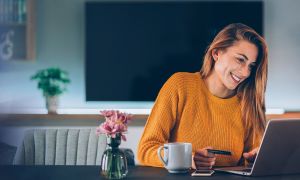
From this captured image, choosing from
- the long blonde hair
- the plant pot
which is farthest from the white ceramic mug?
the plant pot

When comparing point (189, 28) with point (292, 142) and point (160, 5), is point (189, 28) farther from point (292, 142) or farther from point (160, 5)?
point (292, 142)

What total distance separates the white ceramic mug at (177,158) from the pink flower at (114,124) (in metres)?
0.18

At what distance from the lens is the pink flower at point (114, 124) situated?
149 centimetres

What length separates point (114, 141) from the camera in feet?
5.00

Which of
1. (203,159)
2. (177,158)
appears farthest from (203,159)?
(177,158)

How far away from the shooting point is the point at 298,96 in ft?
12.9

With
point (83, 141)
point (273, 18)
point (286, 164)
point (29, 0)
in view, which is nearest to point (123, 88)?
point (29, 0)

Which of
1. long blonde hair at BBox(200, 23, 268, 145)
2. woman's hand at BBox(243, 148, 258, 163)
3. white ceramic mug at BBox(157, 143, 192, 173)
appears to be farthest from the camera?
long blonde hair at BBox(200, 23, 268, 145)

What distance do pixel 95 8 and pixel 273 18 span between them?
136 cm

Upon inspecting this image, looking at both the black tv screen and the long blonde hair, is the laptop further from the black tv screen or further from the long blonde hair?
the black tv screen

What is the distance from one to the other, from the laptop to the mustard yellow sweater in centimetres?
33

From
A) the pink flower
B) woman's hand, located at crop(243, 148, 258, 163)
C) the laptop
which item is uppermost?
the pink flower

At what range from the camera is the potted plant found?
3.82 m

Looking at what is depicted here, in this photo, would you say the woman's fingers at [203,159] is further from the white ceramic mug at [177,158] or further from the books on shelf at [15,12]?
the books on shelf at [15,12]
